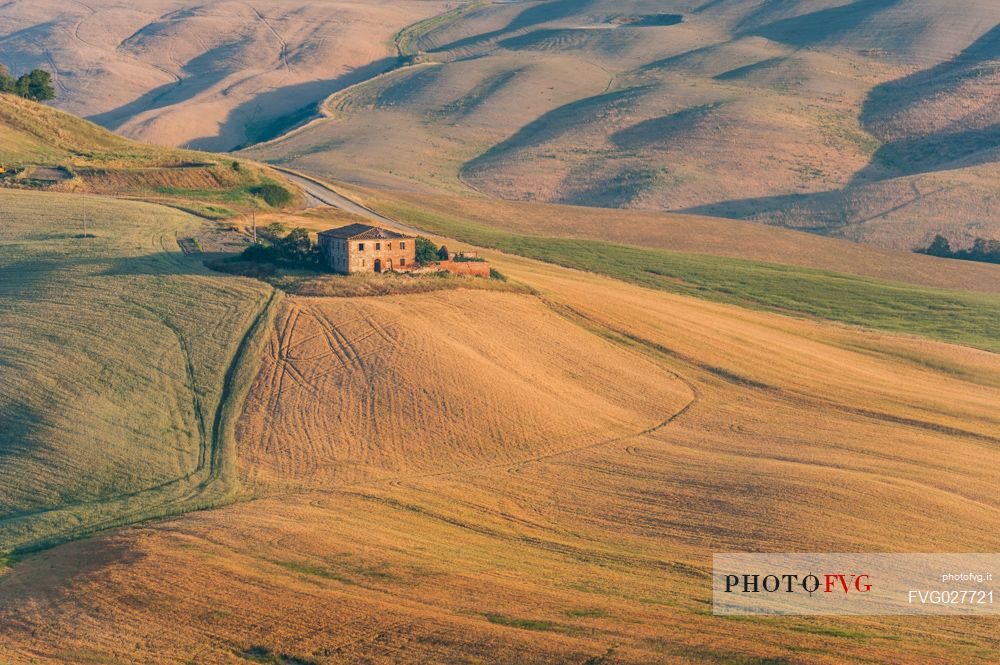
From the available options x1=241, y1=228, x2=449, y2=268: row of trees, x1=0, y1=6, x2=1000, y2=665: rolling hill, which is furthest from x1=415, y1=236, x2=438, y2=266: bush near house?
x1=0, y1=6, x2=1000, y2=665: rolling hill

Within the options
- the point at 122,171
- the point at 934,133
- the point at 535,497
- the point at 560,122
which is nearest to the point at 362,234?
the point at 535,497

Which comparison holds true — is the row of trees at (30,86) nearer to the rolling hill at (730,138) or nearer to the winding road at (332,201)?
the rolling hill at (730,138)

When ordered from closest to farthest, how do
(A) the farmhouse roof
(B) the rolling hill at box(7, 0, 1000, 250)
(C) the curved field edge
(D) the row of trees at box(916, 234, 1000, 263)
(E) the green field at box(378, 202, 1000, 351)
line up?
(C) the curved field edge → (A) the farmhouse roof → (E) the green field at box(378, 202, 1000, 351) → (D) the row of trees at box(916, 234, 1000, 263) → (B) the rolling hill at box(7, 0, 1000, 250)

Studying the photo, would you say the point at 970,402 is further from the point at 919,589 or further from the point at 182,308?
the point at 182,308

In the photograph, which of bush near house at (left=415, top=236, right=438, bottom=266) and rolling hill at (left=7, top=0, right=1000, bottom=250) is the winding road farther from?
bush near house at (left=415, top=236, right=438, bottom=266)

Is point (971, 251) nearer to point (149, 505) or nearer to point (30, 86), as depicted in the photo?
point (149, 505)

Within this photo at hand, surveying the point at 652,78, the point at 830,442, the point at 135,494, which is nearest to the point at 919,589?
the point at 830,442
